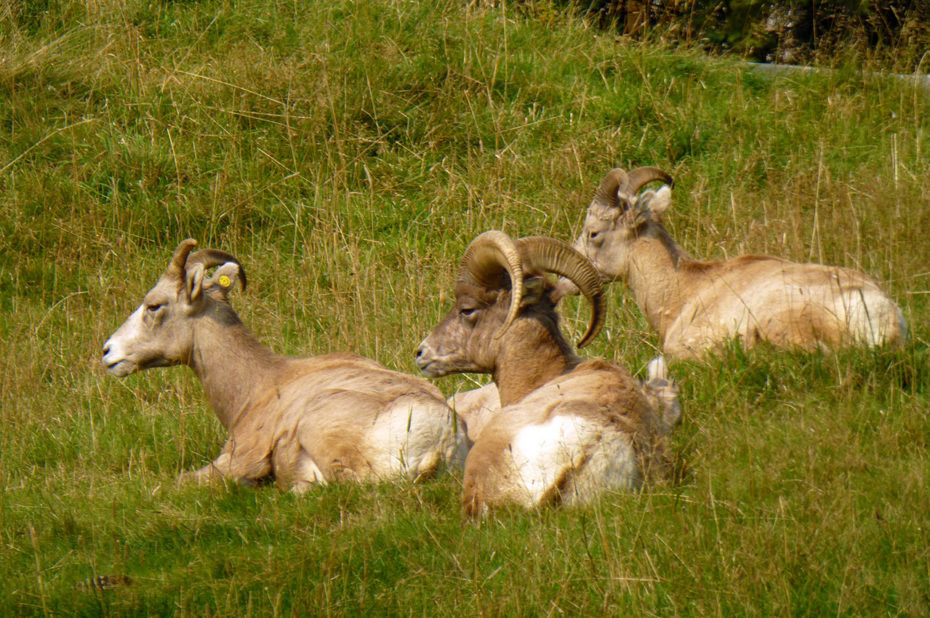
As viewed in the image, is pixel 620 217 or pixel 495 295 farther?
pixel 620 217

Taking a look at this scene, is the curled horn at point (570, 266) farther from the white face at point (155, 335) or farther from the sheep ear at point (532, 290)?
the white face at point (155, 335)

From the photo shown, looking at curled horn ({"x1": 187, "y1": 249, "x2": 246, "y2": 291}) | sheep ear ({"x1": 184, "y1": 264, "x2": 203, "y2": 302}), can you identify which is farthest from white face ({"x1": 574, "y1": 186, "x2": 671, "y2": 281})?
sheep ear ({"x1": 184, "y1": 264, "x2": 203, "y2": 302})

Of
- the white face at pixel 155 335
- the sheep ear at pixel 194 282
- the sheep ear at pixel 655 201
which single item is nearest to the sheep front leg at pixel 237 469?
the white face at pixel 155 335

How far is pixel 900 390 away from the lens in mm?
5715

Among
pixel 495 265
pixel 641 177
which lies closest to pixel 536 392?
pixel 495 265

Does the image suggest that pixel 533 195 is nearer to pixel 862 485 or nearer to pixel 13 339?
pixel 13 339

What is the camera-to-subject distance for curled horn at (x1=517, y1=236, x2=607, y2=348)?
6219 mm

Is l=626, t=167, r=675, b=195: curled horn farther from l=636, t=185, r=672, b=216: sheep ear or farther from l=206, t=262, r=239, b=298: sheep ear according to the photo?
l=206, t=262, r=239, b=298: sheep ear

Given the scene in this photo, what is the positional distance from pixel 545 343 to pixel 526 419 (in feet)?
3.91

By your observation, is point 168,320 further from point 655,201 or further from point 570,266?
point 655,201

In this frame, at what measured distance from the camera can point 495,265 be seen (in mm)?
6453

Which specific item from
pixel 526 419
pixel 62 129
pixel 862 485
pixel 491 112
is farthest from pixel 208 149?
pixel 862 485

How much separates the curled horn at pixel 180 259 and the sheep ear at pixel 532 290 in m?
2.02

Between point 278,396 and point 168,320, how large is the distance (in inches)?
40.8
